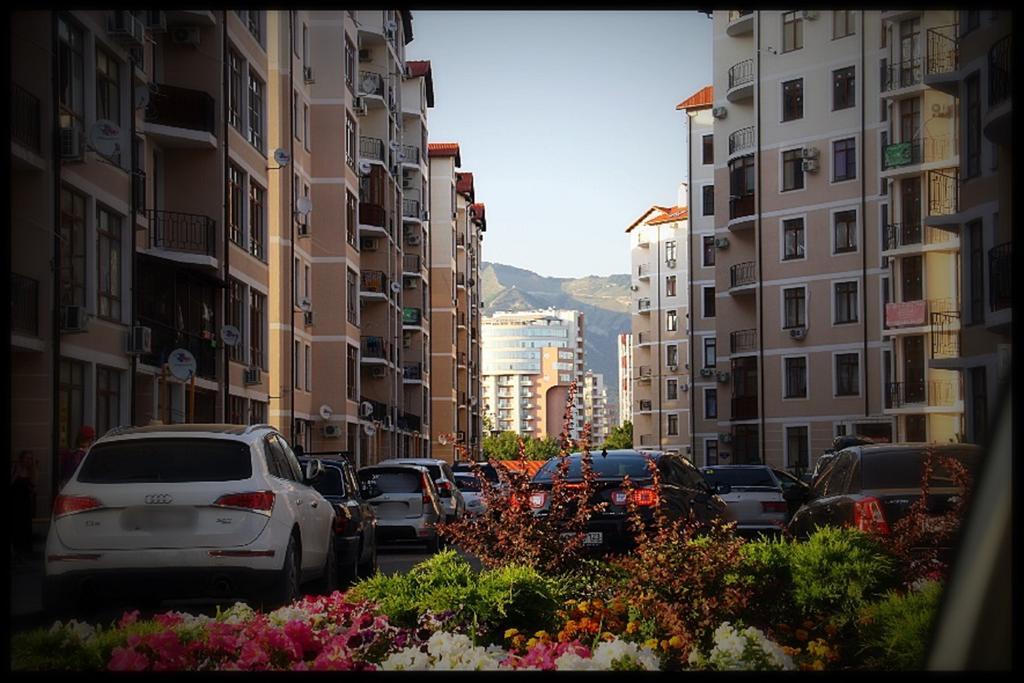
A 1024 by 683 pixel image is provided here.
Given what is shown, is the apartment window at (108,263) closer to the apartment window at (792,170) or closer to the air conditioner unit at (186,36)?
the air conditioner unit at (186,36)

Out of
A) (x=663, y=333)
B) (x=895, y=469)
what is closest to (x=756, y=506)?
(x=895, y=469)

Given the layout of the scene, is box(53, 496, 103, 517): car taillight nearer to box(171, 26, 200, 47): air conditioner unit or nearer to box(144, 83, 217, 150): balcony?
box(144, 83, 217, 150): balcony

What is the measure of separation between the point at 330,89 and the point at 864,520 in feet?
160

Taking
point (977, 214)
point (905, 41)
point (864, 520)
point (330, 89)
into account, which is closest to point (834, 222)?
point (905, 41)

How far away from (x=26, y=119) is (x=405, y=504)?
9.83m

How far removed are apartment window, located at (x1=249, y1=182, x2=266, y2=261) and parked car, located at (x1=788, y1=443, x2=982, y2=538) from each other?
1296 inches

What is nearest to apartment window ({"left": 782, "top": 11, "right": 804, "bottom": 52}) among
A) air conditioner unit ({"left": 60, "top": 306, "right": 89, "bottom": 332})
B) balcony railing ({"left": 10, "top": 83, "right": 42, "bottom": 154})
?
balcony railing ({"left": 10, "top": 83, "right": 42, "bottom": 154})

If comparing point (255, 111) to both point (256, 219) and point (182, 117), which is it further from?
point (182, 117)

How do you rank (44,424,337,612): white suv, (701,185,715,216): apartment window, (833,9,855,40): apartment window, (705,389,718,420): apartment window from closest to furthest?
1. (44,424,337,612): white suv
2. (833,9,855,40): apartment window
3. (705,389,718,420): apartment window
4. (701,185,715,216): apartment window

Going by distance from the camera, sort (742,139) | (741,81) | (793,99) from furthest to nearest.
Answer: (741,81) → (742,139) → (793,99)

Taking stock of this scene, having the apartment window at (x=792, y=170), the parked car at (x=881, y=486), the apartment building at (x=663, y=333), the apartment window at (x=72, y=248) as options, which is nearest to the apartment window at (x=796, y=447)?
the apartment window at (x=792, y=170)

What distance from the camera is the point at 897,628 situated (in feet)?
25.0

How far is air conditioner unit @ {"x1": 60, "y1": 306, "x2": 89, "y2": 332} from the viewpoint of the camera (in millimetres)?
27656

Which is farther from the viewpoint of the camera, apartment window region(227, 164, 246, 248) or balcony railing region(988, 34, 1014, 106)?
apartment window region(227, 164, 246, 248)
